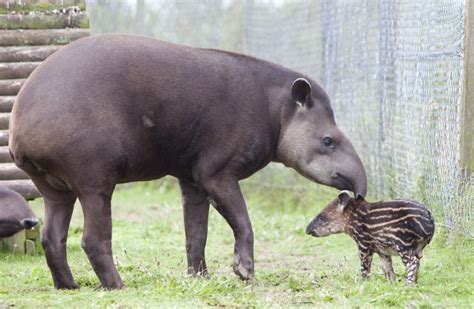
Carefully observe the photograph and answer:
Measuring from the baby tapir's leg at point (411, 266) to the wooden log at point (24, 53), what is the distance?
4.61 m

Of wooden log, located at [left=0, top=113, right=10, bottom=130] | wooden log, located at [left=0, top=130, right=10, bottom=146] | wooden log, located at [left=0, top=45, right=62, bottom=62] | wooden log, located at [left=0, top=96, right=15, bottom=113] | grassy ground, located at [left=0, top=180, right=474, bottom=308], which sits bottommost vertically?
grassy ground, located at [left=0, top=180, right=474, bottom=308]

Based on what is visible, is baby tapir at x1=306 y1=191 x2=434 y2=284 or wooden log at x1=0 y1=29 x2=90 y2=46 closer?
baby tapir at x1=306 y1=191 x2=434 y2=284

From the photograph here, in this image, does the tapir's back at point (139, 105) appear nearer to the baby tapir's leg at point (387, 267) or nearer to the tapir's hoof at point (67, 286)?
the tapir's hoof at point (67, 286)

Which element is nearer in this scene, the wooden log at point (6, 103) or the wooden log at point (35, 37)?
the wooden log at point (6, 103)

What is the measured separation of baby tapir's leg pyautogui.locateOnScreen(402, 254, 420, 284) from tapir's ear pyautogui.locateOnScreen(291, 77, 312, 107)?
154 cm

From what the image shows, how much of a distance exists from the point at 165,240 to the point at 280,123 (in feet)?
11.5

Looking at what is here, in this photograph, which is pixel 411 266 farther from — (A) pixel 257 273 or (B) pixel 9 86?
(B) pixel 9 86

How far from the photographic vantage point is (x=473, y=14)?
8.91m

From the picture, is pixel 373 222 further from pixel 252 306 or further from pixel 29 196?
pixel 29 196

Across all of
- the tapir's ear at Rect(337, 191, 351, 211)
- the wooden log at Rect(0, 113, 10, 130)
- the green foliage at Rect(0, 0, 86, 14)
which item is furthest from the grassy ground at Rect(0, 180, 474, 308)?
the green foliage at Rect(0, 0, 86, 14)

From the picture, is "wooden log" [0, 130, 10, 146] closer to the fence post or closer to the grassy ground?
the grassy ground

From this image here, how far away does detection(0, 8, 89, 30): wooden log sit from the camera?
424 inches

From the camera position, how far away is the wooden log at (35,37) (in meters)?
10.7

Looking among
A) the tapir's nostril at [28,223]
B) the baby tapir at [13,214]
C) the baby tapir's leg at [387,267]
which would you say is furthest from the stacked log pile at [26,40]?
the baby tapir's leg at [387,267]
